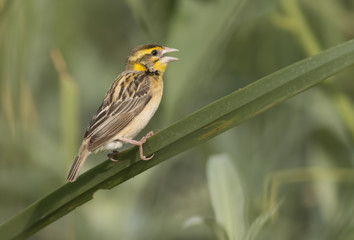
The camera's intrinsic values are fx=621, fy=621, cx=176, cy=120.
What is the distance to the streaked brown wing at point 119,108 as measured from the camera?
10.8 ft

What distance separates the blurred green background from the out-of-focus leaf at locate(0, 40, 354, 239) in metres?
0.62

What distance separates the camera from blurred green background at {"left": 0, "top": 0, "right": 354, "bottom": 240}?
3146mm

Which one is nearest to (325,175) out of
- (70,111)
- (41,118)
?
(70,111)

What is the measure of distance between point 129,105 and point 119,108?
6 centimetres

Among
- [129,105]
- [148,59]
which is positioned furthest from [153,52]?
[129,105]

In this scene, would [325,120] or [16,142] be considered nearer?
[16,142]

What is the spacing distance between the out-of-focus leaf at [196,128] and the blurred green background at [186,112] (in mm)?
615

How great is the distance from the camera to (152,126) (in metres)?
4.18

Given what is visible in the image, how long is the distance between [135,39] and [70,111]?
94.4 inches

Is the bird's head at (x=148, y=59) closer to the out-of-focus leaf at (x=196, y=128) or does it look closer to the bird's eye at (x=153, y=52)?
the bird's eye at (x=153, y=52)

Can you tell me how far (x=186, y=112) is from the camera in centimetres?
480

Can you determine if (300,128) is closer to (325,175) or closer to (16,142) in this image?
(325,175)

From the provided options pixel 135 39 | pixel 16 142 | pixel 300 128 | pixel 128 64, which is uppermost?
pixel 135 39

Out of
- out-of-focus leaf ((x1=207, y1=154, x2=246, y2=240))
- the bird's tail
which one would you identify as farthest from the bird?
out-of-focus leaf ((x1=207, y1=154, x2=246, y2=240))
